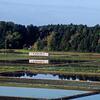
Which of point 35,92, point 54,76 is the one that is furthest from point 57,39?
point 35,92

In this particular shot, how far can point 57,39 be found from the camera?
6831 cm

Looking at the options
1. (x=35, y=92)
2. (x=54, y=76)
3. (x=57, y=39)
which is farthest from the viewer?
(x=57, y=39)

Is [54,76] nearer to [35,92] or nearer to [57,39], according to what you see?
[35,92]

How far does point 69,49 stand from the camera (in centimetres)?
6525

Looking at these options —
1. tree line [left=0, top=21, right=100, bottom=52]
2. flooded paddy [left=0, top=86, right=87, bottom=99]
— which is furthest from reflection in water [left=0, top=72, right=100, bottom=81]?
tree line [left=0, top=21, right=100, bottom=52]

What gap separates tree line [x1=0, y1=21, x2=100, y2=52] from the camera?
63469 millimetres

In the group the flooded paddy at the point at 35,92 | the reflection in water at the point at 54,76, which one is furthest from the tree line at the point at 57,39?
the flooded paddy at the point at 35,92

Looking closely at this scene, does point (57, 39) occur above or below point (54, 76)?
above

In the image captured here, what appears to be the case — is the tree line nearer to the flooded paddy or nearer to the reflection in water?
the reflection in water

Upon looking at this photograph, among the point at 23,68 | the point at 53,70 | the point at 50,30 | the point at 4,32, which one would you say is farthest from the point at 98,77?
the point at 50,30

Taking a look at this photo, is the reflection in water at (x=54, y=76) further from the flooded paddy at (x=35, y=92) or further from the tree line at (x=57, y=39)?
the tree line at (x=57, y=39)

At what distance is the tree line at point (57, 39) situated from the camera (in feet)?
208

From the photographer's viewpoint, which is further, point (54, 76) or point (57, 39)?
point (57, 39)

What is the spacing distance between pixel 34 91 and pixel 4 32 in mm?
51603
